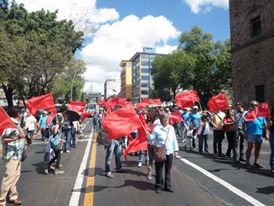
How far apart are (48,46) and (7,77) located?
404 centimetres

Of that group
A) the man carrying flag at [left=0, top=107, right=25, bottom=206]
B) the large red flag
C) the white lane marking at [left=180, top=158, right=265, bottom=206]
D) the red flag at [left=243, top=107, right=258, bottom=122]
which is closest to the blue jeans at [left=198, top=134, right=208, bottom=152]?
the white lane marking at [left=180, top=158, right=265, bottom=206]

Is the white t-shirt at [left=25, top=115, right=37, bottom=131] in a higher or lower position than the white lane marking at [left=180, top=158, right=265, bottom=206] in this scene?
higher

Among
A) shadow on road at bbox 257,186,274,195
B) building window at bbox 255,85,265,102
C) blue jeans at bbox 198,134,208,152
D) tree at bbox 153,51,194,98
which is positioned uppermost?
tree at bbox 153,51,194,98

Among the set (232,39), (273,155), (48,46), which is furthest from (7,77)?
(273,155)

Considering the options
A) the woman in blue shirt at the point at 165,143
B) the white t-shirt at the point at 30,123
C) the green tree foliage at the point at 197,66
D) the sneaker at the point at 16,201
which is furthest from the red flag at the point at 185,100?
the green tree foliage at the point at 197,66

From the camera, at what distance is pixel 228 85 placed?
5309 cm

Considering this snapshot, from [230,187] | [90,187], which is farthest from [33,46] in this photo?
[230,187]

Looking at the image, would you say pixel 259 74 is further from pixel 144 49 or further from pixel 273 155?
pixel 144 49

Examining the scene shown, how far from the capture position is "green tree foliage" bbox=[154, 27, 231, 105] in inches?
1932

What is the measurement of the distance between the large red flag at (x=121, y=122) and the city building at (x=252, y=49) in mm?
15863

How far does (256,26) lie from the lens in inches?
931

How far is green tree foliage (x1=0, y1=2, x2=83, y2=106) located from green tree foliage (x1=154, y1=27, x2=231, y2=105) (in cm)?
2045

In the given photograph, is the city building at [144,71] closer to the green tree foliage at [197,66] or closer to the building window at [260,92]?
the green tree foliage at [197,66]

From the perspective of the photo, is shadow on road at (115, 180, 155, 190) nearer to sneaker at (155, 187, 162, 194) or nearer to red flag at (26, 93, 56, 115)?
sneaker at (155, 187, 162, 194)
